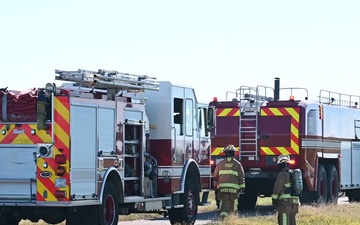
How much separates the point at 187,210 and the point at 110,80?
4142mm

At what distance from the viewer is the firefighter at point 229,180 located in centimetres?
1959

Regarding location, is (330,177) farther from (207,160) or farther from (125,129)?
(125,129)

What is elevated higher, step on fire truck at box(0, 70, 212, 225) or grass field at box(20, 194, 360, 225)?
step on fire truck at box(0, 70, 212, 225)

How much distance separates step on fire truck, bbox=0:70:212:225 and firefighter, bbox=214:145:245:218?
1016mm

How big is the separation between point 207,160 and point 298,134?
13.2 feet

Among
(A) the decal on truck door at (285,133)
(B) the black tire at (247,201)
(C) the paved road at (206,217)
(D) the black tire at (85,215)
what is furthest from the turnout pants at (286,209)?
(B) the black tire at (247,201)

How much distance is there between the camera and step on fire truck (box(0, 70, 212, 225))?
16188 millimetres

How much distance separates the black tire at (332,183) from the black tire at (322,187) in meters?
0.23

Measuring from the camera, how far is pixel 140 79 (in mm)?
19172

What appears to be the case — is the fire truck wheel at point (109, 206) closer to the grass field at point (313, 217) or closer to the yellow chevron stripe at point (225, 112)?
the grass field at point (313, 217)

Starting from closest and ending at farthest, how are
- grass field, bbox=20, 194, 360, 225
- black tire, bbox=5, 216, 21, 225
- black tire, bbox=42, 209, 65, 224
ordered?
black tire, bbox=42, 209, 65, 224 < black tire, bbox=5, 216, 21, 225 < grass field, bbox=20, 194, 360, 225

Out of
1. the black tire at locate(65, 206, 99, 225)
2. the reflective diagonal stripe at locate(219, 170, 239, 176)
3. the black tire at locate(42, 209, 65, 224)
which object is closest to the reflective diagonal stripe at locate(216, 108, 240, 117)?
the reflective diagonal stripe at locate(219, 170, 239, 176)

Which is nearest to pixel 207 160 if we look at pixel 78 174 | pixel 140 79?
pixel 140 79

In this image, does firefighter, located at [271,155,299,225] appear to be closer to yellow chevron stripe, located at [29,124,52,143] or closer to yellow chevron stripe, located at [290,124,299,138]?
yellow chevron stripe, located at [29,124,52,143]
